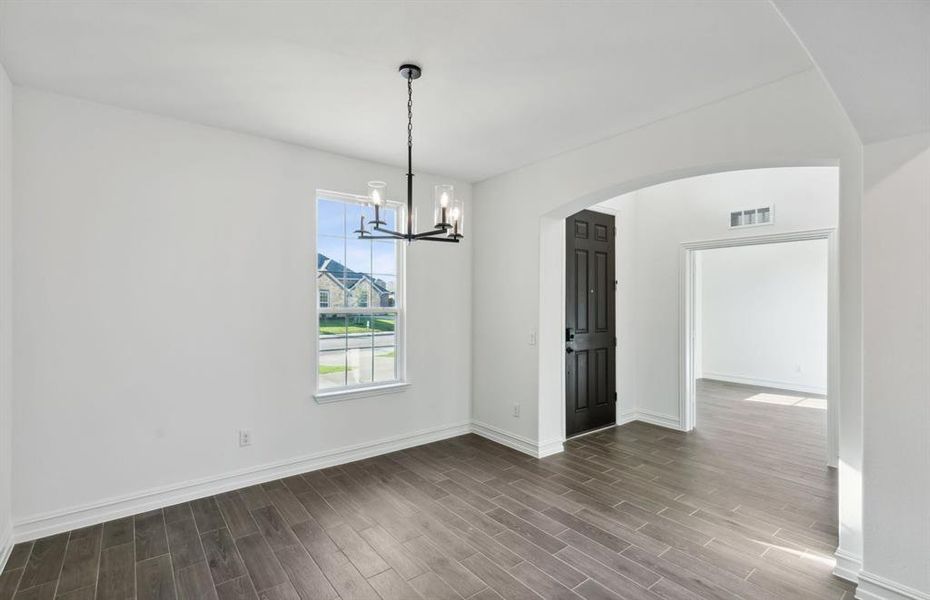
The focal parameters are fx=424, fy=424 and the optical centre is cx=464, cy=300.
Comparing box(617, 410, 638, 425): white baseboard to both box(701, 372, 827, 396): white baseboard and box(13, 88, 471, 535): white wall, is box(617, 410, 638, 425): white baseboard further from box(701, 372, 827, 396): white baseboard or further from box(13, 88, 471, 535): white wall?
box(701, 372, 827, 396): white baseboard

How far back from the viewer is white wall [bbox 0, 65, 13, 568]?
2.47 m

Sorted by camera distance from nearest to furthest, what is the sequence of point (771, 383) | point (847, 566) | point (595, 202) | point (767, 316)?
point (847, 566), point (595, 202), point (771, 383), point (767, 316)

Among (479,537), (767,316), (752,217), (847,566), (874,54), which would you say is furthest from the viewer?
(767,316)

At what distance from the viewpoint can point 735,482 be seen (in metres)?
3.59

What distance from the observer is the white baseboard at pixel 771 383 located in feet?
23.4

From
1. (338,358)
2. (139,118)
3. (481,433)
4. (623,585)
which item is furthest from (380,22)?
(481,433)

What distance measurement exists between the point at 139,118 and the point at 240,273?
127cm

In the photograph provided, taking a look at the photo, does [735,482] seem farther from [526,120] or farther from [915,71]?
[526,120]

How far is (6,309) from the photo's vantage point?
2.54 m

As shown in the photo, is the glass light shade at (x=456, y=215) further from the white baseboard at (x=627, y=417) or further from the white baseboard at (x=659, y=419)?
the white baseboard at (x=659, y=419)

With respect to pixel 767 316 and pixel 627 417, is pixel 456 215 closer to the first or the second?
pixel 627 417

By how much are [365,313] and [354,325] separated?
0.16 meters

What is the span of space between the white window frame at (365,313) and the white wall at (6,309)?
6.17 ft

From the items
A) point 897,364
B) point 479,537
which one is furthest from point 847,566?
point 479,537
